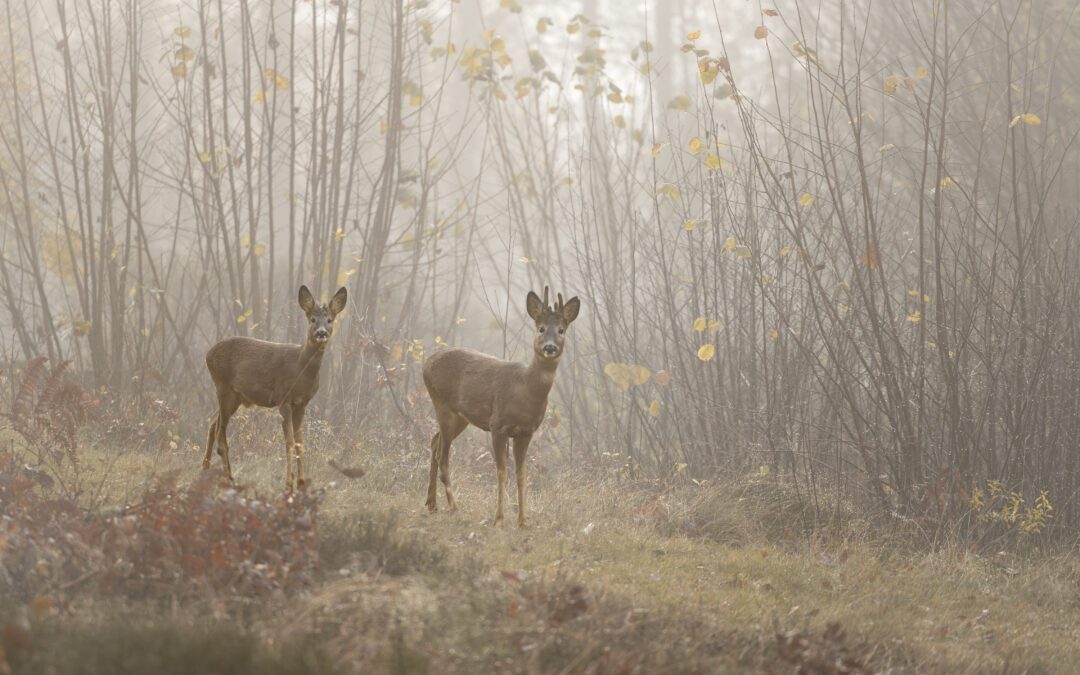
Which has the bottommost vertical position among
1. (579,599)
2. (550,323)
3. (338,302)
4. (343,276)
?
(579,599)

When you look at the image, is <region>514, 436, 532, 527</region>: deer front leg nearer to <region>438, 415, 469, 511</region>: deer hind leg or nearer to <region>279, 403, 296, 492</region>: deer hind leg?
<region>438, 415, 469, 511</region>: deer hind leg

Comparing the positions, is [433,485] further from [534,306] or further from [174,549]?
[174,549]

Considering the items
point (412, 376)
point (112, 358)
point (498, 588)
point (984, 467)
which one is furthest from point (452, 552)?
point (412, 376)

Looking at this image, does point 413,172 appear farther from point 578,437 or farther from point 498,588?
point 498,588

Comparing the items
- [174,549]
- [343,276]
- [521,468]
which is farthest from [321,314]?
[343,276]

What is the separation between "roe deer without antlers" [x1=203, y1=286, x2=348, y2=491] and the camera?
657cm

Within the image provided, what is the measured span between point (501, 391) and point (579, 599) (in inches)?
74.9

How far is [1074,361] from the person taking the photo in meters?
8.13

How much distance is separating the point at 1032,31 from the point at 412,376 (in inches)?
269

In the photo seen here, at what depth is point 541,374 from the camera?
640cm

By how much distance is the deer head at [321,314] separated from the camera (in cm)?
632

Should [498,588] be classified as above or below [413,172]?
below

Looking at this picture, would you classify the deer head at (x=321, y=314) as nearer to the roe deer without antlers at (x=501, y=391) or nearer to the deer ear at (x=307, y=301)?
the deer ear at (x=307, y=301)

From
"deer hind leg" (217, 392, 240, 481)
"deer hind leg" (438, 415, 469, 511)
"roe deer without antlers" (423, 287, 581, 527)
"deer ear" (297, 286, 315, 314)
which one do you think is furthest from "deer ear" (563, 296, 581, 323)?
"deer hind leg" (217, 392, 240, 481)
